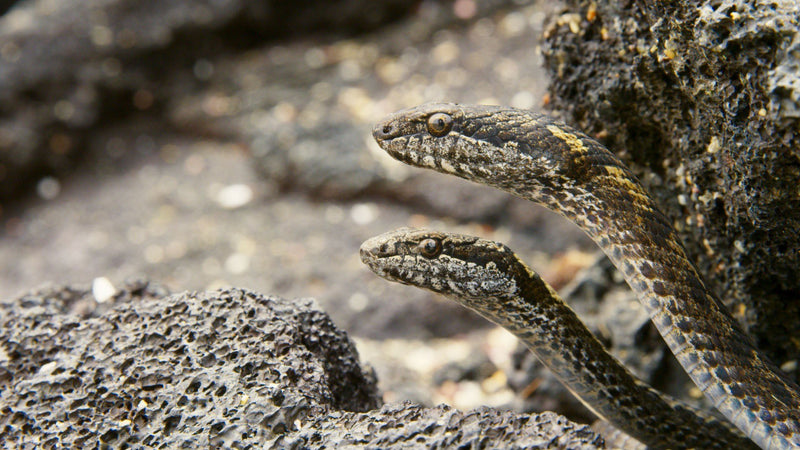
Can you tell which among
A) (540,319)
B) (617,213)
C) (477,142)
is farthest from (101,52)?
(617,213)

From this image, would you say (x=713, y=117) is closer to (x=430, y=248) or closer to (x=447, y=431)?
(x=430, y=248)

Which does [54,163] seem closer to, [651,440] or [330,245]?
[330,245]

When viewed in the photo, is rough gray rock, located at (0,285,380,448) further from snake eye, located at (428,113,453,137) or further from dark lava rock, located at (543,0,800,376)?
dark lava rock, located at (543,0,800,376)

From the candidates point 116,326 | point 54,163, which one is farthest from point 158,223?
point 116,326

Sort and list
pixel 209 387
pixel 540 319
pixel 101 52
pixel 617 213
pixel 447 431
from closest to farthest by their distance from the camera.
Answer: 1. pixel 447 431
2. pixel 209 387
3. pixel 617 213
4. pixel 540 319
5. pixel 101 52

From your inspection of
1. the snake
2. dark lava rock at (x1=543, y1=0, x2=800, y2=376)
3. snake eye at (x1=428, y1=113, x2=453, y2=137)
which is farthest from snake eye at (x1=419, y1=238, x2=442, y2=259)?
dark lava rock at (x1=543, y1=0, x2=800, y2=376)

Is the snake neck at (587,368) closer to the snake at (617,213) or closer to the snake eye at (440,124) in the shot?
the snake at (617,213)

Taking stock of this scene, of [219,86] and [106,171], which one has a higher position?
[219,86]
